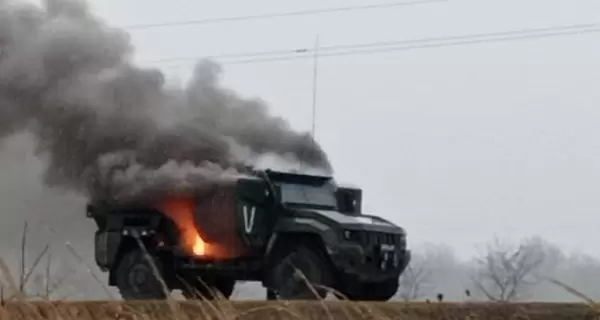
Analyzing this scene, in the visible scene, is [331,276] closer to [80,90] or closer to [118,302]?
[80,90]

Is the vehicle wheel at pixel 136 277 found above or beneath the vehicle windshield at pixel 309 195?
beneath

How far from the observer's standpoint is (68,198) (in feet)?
78.3

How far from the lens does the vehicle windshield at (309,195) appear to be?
1928 centimetres

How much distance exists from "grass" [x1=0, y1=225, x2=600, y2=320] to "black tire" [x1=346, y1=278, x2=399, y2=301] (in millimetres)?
11802

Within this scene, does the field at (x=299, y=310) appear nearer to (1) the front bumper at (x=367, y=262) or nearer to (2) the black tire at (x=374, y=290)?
(1) the front bumper at (x=367, y=262)

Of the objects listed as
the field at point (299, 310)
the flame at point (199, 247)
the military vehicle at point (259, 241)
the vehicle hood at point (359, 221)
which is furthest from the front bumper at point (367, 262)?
the field at point (299, 310)

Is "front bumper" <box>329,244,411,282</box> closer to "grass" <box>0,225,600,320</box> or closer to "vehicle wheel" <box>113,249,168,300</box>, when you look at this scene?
"vehicle wheel" <box>113,249,168,300</box>

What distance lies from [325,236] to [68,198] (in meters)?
7.45

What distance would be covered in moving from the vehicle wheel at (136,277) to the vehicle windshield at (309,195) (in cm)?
254

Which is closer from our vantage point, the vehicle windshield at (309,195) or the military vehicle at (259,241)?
the military vehicle at (259,241)

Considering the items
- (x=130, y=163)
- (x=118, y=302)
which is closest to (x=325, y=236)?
(x=130, y=163)

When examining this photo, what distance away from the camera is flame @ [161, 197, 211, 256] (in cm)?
1969

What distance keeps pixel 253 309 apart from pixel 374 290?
48.0 feet

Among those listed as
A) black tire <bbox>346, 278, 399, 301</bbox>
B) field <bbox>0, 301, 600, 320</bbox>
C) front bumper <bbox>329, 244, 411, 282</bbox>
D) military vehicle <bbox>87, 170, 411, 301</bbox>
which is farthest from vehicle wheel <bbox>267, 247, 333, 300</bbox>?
field <bbox>0, 301, 600, 320</bbox>
